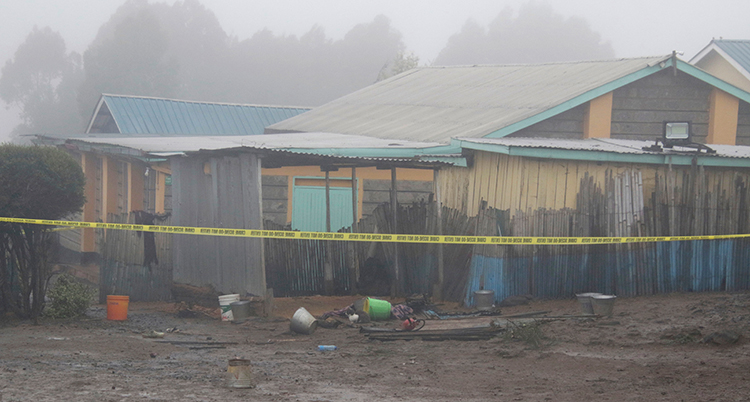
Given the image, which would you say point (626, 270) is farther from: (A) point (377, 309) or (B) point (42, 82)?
(B) point (42, 82)

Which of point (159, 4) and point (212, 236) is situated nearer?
point (212, 236)

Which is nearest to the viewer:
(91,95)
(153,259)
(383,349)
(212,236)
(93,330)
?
(383,349)

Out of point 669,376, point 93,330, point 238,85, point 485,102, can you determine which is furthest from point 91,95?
point 669,376

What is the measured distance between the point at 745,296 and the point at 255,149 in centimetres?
685

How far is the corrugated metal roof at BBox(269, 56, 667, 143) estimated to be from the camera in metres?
15.1

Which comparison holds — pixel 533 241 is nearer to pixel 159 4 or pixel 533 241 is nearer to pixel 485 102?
pixel 485 102

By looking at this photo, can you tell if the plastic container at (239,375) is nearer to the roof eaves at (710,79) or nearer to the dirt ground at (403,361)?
the dirt ground at (403,361)

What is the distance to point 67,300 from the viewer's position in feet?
35.8

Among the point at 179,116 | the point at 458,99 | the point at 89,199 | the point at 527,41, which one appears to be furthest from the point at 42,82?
the point at 458,99

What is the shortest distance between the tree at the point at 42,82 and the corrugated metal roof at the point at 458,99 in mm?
56492

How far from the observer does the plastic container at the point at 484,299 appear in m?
11.3

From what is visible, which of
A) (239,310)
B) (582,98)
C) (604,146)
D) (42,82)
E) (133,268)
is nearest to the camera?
(239,310)

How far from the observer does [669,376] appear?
21.9 feet

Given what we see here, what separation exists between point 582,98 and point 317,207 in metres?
5.80
